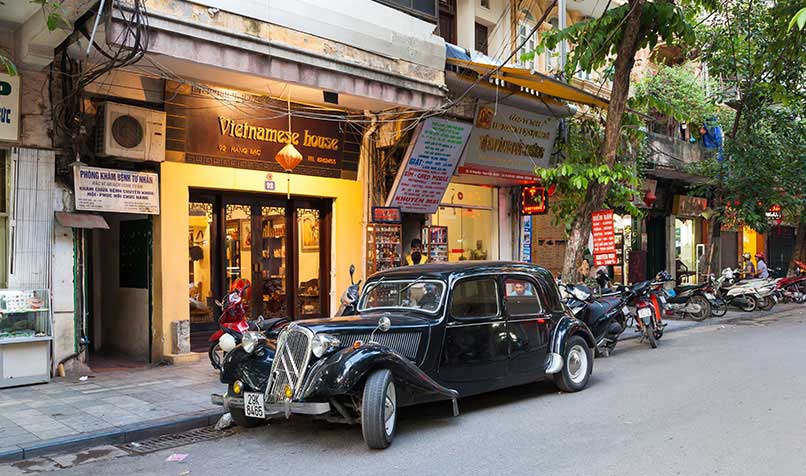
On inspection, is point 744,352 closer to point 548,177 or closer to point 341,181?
point 548,177

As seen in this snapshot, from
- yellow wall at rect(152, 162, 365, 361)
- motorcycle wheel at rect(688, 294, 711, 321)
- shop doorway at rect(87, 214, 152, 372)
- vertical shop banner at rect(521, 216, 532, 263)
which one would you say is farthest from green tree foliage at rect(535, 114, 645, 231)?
shop doorway at rect(87, 214, 152, 372)

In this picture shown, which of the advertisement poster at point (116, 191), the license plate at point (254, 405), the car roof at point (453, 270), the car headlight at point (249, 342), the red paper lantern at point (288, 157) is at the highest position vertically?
the red paper lantern at point (288, 157)

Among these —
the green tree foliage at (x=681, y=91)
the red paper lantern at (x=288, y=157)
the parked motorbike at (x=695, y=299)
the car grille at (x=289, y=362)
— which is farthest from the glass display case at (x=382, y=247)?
the green tree foliage at (x=681, y=91)

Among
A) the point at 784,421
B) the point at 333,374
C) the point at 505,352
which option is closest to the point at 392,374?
the point at 333,374

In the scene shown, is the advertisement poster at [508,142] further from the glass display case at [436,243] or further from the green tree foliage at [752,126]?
the green tree foliage at [752,126]

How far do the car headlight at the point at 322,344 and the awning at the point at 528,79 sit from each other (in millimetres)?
7014

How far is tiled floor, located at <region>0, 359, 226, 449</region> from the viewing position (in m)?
6.70

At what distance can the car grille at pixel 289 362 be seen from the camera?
236 inches

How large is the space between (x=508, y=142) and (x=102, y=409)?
10.7 m

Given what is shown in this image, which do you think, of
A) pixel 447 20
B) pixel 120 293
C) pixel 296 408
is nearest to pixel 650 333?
pixel 447 20

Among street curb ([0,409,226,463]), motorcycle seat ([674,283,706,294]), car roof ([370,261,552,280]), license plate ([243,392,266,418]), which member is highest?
car roof ([370,261,552,280])

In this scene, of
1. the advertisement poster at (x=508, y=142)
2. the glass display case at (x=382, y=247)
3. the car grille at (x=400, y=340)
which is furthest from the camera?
the advertisement poster at (x=508, y=142)

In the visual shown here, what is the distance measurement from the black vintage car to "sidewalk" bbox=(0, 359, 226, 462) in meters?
0.90

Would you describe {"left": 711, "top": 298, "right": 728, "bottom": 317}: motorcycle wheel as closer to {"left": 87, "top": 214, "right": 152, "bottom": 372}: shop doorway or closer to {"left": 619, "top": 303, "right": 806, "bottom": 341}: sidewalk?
{"left": 619, "top": 303, "right": 806, "bottom": 341}: sidewalk
